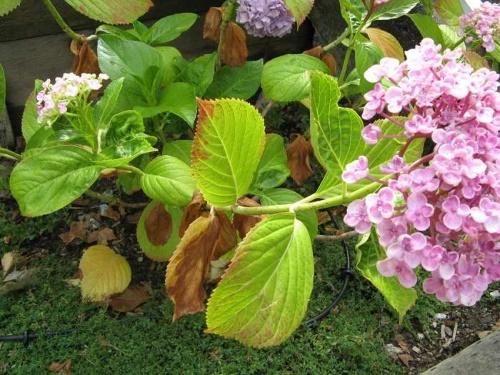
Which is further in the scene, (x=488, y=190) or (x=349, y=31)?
(x=349, y=31)

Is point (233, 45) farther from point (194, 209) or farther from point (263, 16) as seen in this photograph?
point (194, 209)

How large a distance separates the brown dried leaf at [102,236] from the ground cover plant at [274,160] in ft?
0.39

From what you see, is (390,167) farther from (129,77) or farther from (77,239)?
(77,239)

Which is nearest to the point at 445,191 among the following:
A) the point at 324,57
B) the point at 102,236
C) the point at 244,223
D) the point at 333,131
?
the point at 333,131

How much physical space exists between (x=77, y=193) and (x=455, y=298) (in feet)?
2.13

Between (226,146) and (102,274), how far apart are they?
73cm

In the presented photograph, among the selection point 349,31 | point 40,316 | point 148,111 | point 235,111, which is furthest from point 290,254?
point 40,316

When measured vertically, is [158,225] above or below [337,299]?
above

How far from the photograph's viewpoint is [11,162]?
1.83 meters

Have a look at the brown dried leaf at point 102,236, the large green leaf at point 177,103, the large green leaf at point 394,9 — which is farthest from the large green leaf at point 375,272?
the brown dried leaf at point 102,236

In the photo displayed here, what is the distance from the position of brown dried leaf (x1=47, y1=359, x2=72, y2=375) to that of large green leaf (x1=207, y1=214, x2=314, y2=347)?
2.25ft

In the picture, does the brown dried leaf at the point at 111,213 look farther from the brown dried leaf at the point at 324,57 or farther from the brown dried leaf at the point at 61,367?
the brown dried leaf at the point at 324,57

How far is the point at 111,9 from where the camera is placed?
1034mm

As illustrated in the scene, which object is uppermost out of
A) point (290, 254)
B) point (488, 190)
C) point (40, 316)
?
point (488, 190)
